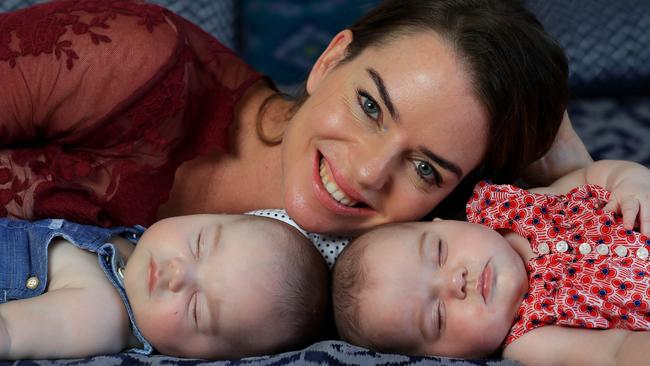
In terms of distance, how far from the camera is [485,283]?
132cm

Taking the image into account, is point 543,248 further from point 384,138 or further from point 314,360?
point 314,360

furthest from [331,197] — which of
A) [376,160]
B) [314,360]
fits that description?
[314,360]

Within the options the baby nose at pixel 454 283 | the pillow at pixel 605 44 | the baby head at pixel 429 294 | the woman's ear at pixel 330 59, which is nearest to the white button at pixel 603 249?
the baby head at pixel 429 294

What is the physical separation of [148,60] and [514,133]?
0.73 meters

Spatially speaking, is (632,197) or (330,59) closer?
(632,197)

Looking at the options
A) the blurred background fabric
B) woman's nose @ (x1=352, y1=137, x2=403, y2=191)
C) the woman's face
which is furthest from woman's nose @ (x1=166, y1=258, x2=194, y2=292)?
the blurred background fabric

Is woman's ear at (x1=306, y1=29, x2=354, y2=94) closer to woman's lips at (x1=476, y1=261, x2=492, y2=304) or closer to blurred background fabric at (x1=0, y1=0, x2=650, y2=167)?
woman's lips at (x1=476, y1=261, x2=492, y2=304)

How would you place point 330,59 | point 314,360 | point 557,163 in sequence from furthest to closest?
point 557,163 < point 330,59 < point 314,360

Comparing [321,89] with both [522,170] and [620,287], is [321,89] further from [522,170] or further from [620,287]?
[620,287]

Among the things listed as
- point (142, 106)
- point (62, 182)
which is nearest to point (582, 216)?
point (142, 106)

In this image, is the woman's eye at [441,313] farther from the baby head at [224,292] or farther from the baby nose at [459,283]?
the baby head at [224,292]

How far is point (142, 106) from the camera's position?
1.43 meters

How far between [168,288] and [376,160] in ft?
1.42

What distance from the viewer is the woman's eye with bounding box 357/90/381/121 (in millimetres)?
1357
